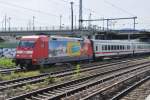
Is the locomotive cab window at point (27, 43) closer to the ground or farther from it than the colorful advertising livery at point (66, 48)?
farther from it

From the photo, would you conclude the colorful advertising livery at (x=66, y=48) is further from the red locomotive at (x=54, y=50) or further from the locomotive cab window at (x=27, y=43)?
the locomotive cab window at (x=27, y=43)

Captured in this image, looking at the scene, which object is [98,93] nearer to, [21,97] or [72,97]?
[72,97]

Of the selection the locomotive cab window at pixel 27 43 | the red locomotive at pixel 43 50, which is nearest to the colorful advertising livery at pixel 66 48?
the red locomotive at pixel 43 50

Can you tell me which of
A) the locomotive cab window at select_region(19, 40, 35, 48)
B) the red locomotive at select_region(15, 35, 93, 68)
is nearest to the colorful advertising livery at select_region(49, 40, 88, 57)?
the red locomotive at select_region(15, 35, 93, 68)

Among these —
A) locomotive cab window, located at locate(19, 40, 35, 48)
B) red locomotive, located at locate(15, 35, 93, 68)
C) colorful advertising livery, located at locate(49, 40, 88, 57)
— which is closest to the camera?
red locomotive, located at locate(15, 35, 93, 68)

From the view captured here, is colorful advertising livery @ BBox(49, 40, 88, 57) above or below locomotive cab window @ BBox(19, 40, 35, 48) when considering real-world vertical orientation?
below

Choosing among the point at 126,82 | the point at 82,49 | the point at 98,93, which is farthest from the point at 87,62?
the point at 98,93

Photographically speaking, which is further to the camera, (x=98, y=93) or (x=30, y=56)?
(x=30, y=56)

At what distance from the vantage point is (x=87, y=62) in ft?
124

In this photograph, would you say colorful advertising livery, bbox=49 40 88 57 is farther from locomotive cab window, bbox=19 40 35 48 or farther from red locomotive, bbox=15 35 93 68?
locomotive cab window, bbox=19 40 35 48

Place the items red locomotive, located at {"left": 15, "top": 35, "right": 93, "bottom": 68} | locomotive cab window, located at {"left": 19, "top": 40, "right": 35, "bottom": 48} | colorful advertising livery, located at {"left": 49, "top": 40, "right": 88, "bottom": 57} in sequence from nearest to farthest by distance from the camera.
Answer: red locomotive, located at {"left": 15, "top": 35, "right": 93, "bottom": 68} → locomotive cab window, located at {"left": 19, "top": 40, "right": 35, "bottom": 48} → colorful advertising livery, located at {"left": 49, "top": 40, "right": 88, "bottom": 57}

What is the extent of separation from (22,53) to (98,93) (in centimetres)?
1382

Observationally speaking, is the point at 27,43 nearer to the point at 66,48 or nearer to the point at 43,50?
the point at 43,50

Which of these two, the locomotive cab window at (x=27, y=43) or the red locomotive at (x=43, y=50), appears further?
the locomotive cab window at (x=27, y=43)
